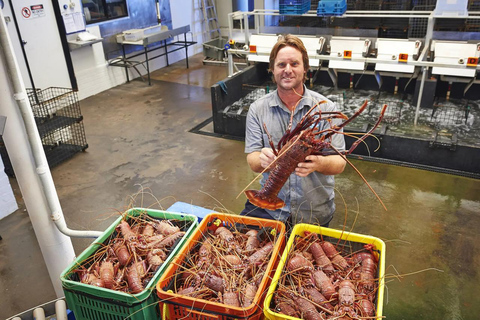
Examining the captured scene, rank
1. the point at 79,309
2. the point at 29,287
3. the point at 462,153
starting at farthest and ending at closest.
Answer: the point at 462,153, the point at 29,287, the point at 79,309

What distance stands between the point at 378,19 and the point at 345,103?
2.53 m

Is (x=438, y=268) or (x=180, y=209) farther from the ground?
(x=180, y=209)

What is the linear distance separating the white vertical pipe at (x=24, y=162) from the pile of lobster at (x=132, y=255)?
0.49 metres

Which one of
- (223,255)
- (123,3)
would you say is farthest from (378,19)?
(223,255)

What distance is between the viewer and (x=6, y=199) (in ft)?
13.0

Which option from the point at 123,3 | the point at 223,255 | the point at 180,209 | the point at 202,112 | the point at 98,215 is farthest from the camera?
the point at 123,3

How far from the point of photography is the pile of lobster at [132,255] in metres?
1.77

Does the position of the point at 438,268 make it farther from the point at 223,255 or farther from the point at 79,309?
the point at 79,309

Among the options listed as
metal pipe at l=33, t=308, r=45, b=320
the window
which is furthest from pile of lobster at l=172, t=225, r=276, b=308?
the window

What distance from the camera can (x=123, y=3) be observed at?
7715 millimetres

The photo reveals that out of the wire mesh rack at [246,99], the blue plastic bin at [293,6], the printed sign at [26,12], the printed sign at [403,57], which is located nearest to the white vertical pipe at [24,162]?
the wire mesh rack at [246,99]

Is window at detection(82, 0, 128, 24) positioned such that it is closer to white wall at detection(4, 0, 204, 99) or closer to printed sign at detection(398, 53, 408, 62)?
white wall at detection(4, 0, 204, 99)

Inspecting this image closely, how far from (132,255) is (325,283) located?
0.93m

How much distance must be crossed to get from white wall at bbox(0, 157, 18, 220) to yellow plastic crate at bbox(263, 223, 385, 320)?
3.17 metres
